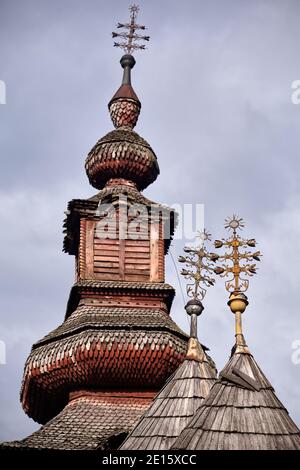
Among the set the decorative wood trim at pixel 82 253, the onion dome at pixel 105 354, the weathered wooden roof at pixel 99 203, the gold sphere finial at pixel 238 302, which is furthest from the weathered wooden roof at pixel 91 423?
the gold sphere finial at pixel 238 302

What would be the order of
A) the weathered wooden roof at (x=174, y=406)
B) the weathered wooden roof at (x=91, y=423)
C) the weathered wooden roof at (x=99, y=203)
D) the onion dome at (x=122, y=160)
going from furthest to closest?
the onion dome at (x=122, y=160), the weathered wooden roof at (x=99, y=203), the weathered wooden roof at (x=91, y=423), the weathered wooden roof at (x=174, y=406)

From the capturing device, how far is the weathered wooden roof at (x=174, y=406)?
617 inches

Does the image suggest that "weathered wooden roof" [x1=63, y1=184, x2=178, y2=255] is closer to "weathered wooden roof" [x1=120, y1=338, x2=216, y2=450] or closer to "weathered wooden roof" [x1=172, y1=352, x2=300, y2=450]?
"weathered wooden roof" [x1=120, y1=338, x2=216, y2=450]

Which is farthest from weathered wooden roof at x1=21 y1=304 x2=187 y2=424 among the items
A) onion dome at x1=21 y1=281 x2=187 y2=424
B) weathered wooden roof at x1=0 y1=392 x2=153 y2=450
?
weathered wooden roof at x1=0 y1=392 x2=153 y2=450

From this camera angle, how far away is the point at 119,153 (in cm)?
2572

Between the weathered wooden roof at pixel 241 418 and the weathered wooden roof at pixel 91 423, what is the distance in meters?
5.11

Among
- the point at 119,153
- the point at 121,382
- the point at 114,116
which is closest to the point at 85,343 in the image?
the point at 121,382

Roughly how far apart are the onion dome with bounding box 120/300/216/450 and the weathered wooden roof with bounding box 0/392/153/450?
2.81m

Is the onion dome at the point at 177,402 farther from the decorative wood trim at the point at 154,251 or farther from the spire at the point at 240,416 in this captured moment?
the decorative wood trim at the point at 154,251

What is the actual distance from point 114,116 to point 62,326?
6.21m

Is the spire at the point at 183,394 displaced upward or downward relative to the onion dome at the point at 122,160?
downward

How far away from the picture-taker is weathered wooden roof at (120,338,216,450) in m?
15.7

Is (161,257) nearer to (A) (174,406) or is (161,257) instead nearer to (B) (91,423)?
(B) (91,423)

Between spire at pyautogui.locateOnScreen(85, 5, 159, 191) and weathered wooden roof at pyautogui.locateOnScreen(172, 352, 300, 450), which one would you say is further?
spire at pyautogui.locateOnScreen(85, 5, 159, 191)
